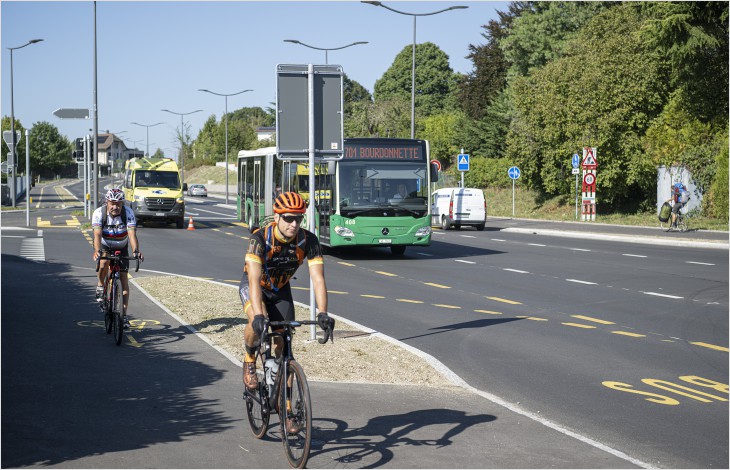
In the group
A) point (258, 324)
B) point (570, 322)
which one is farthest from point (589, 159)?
point (258, 324)

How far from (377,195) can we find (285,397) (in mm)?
18040

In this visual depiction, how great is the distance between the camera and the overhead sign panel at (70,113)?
27.6 meters

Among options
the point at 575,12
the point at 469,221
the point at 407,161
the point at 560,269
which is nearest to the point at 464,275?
the point at 560,269

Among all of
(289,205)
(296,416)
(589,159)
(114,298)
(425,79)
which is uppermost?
(425,79)

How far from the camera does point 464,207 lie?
128 ft

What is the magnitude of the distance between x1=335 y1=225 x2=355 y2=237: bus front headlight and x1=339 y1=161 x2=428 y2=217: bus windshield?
36 centimetres

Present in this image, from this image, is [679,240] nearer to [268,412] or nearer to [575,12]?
[268,412]

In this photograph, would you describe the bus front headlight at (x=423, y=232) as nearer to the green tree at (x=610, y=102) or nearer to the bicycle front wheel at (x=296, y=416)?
the bicycle front wheel at (x=296, y=416)

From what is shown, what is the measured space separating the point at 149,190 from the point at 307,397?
32.4 m

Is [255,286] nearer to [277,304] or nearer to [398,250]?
[277,304]

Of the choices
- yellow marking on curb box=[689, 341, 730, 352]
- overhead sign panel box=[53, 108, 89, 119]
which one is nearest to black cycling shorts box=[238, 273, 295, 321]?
yellow marking on curb box=[689, 341, 730, 352]

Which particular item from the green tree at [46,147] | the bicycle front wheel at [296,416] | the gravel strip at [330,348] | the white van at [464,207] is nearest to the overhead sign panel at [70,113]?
the gravel strip at [330,348]

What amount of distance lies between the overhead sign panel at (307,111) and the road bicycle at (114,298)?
240 centimetres

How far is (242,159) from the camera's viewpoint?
1497 inches
